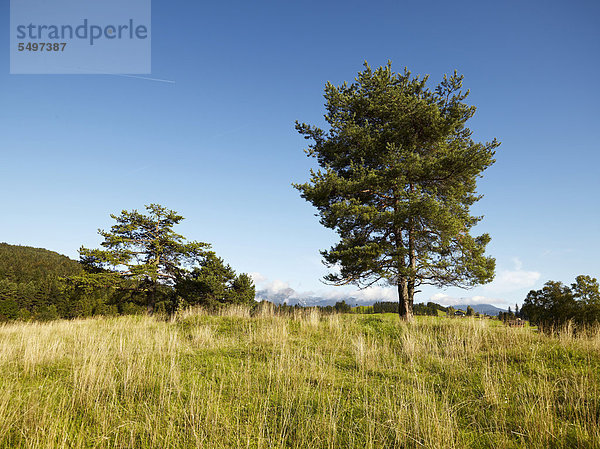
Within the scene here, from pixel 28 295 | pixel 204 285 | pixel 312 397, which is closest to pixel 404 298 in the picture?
pixel 312 397

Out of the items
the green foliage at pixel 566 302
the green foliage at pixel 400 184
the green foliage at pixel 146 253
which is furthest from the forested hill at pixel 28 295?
the green foliage at pixel 566 302

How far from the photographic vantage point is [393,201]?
1440cm

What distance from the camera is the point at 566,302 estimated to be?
2286cm

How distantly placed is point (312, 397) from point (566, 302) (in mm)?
28954

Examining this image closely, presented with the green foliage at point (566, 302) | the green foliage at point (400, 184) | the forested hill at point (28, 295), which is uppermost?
the green foliage at point (400, 184)

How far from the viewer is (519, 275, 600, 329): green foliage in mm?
21922

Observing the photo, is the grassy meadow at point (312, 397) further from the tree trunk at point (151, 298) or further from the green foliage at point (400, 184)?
the tree trunk at point (151, 298)

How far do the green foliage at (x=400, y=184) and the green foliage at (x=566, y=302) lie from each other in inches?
598

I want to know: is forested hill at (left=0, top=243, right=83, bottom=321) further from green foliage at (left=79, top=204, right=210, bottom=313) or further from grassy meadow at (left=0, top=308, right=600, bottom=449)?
grassy meadow at (left=0, top=308, right=600, bottom=449)

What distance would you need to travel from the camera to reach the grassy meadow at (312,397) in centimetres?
317

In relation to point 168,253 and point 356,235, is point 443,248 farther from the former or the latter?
point 168,253

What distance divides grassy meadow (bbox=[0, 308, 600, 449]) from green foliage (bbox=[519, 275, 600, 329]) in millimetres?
21012

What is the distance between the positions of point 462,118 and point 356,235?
8182mm

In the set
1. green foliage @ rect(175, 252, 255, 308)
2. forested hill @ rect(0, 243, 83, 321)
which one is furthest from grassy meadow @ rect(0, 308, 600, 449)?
forested hill @ rect(0, 243, 83, 321)
